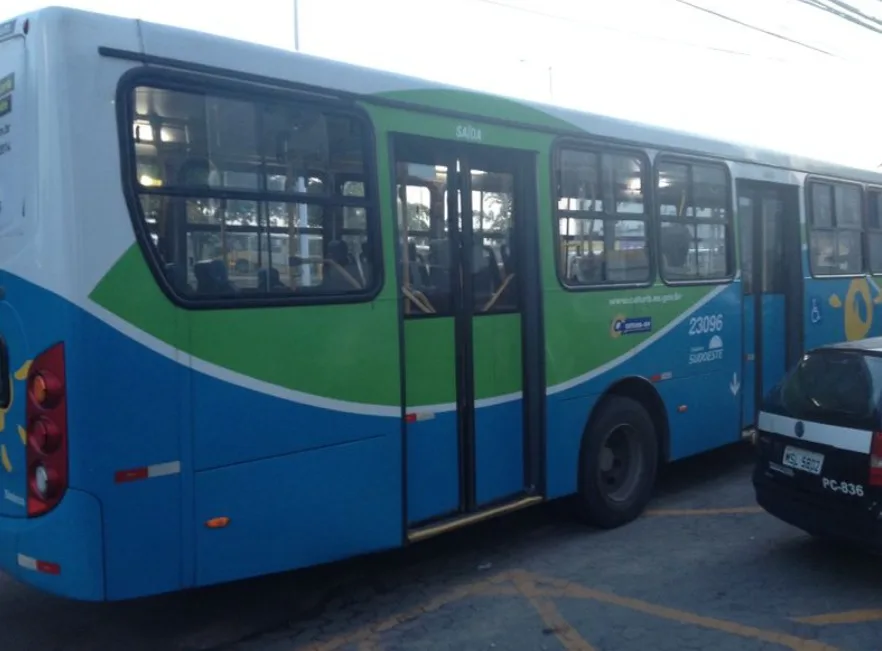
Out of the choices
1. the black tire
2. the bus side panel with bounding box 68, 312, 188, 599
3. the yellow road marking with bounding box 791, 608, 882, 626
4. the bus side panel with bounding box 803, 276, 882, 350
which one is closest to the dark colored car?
the yellow road marking with bounding box 791, 608, 882, 626

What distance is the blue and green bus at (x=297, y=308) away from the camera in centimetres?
428

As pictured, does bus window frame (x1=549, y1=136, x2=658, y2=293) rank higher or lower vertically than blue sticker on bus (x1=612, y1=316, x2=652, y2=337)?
higher

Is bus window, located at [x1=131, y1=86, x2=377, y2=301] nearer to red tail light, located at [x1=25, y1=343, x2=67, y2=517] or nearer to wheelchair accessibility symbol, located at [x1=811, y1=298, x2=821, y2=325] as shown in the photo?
red tail light, located at [x1=25, y1=343, x2=67, y2=517]

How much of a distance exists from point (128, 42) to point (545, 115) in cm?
320

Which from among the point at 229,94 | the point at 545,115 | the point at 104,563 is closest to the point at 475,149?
the point at 545,115

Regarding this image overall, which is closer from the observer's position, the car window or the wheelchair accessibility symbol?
the car window

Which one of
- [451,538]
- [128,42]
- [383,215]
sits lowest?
[451,538]

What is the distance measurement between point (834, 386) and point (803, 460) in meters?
→ 0.54

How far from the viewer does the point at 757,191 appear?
904cm

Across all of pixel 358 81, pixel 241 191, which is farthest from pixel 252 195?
pixel 358 81

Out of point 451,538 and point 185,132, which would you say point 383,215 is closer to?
point 185,132

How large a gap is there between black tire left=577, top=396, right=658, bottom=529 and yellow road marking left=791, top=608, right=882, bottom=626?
192 centimetres

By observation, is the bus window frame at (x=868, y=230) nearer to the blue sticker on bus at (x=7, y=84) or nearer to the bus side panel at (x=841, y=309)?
the bus side panel at (x=841, y=309)

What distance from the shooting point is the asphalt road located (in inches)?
207
